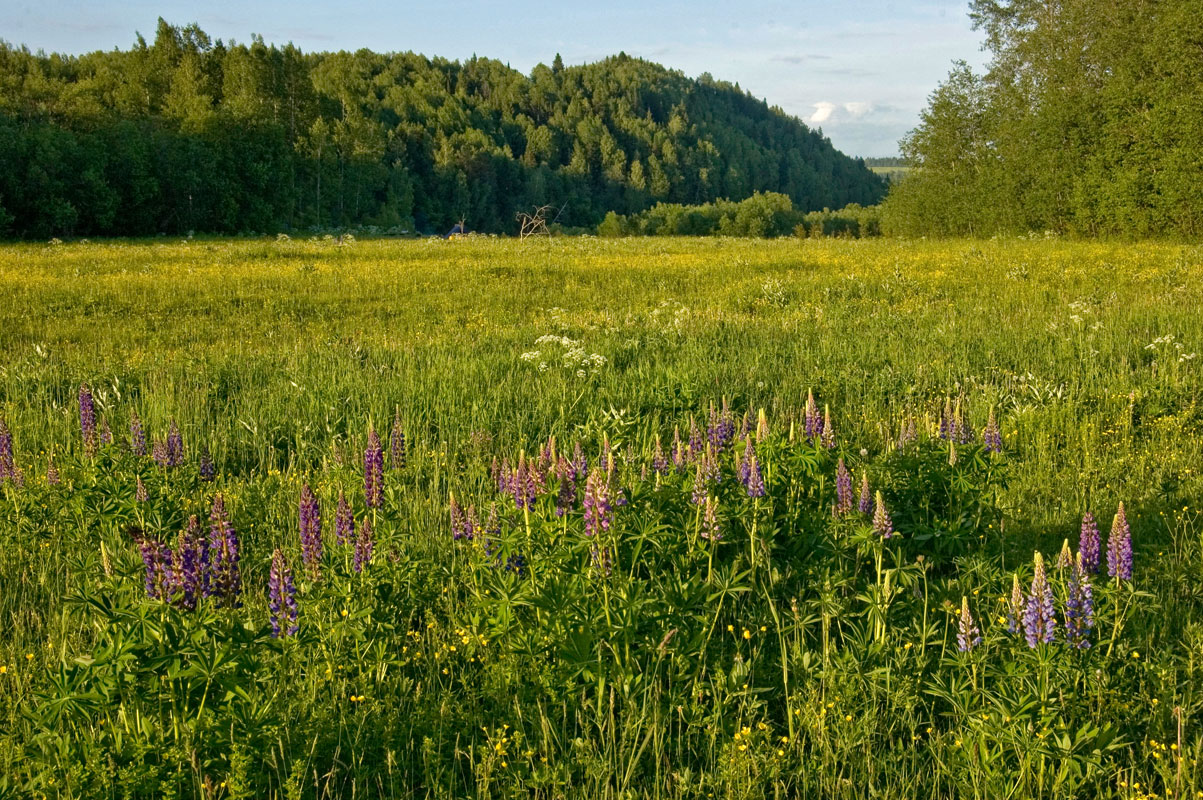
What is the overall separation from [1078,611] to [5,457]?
580cm

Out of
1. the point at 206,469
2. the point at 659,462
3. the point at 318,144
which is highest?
the point at 318,144

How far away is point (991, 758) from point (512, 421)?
16.7 feet

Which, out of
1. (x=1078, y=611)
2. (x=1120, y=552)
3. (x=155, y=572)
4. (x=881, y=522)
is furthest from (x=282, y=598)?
(x=1120, y=552)

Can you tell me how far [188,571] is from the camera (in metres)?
2.99

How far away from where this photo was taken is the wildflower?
2881 mm

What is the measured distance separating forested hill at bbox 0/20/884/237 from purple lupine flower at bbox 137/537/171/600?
44306 mm

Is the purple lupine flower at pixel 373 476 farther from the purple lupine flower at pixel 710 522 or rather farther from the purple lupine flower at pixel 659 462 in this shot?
the purple lupine flower at pixel 710 522

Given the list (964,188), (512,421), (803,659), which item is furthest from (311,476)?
(964,188)

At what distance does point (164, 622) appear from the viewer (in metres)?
2.65

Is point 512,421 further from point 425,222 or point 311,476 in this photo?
point 425,222

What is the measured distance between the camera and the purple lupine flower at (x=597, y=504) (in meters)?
3.28

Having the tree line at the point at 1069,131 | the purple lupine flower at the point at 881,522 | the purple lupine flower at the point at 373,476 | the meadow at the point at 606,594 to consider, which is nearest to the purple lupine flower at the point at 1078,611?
the meadow at the point at 606,594

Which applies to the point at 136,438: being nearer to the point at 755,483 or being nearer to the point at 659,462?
the point at 659,462

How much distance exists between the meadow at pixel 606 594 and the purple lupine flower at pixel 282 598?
16 millimetres
